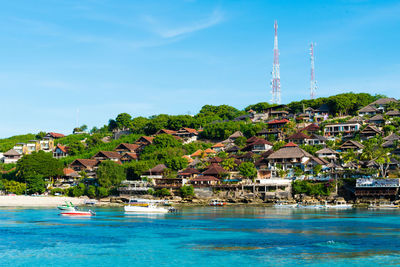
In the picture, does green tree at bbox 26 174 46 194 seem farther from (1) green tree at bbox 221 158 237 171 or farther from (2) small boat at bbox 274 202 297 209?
(2) small boat at bbox 274 202 297 209

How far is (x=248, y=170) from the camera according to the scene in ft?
247

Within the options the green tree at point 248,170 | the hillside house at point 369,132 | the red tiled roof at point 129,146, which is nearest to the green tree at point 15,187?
the red tiled roof at point 129,146

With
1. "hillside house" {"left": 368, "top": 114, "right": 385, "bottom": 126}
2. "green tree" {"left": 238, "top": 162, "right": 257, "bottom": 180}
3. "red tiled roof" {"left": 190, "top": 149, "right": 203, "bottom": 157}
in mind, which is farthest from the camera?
"hillside house" {"left": 368, "top": 114, "right": 385, "bottom": 126}

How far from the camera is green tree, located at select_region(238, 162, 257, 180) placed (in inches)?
2965

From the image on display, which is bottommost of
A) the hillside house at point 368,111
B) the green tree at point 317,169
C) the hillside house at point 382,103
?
the green tree at point 317,169

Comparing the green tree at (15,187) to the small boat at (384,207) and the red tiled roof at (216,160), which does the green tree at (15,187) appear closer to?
the red tiled roof at (216,160)

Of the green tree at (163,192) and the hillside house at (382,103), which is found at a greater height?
the hillside house at (382,103)

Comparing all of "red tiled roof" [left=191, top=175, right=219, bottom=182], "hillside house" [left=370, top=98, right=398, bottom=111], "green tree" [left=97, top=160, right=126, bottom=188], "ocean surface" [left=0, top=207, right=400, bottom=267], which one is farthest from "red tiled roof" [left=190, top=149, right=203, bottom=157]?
"hillside house" [left=370, top=98, right=398, bottom=111]

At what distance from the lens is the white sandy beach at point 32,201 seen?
75.7 m

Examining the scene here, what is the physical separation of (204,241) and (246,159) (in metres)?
50.9

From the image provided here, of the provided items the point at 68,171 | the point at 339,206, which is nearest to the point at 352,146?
the point at 339,206

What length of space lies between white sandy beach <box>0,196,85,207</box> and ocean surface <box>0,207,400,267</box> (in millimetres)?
25011

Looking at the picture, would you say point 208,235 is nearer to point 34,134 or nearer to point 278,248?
point 278,248

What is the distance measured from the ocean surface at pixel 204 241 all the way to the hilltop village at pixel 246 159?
21020 mm
